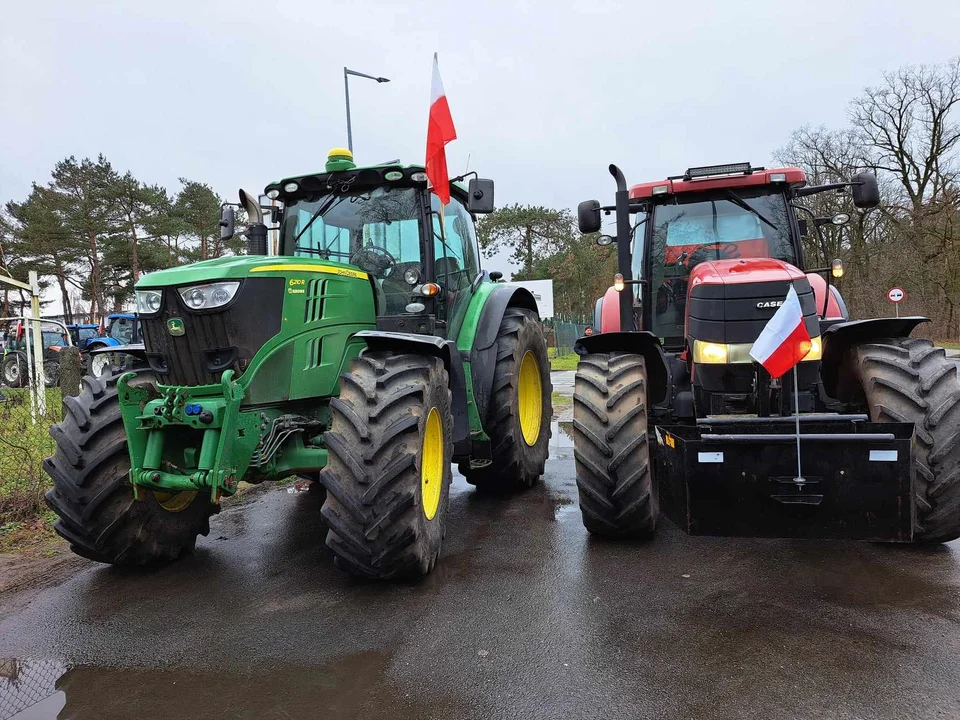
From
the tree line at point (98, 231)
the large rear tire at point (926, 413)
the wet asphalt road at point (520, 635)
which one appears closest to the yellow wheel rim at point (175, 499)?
the wet asphalt road at point (520, 635)

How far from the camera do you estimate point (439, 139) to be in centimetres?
454

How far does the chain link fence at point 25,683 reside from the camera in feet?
9.03

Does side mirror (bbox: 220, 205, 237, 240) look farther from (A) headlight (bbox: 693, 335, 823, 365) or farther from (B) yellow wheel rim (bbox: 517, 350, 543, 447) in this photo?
(A) headlight (bbox: 693, 335, 823, 365)

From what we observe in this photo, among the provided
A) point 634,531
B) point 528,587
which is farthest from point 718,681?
point 634,531

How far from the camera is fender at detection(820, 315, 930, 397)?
13.8 ft

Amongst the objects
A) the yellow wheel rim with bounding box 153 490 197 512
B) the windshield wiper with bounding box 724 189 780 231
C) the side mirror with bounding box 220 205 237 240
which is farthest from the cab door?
the windshield wiper with bounding box 724 189 780 231

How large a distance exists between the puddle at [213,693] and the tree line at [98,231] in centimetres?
2841

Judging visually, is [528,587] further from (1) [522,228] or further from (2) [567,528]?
(1) [522,228]

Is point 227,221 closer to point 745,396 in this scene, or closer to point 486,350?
point 486,350

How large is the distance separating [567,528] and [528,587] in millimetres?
1124

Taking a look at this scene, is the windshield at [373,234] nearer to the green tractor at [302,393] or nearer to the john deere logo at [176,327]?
the green tractor at [302,393]

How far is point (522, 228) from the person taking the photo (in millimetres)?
42375

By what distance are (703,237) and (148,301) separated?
13.7 feet

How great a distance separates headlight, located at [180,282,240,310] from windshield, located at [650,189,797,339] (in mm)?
3429
